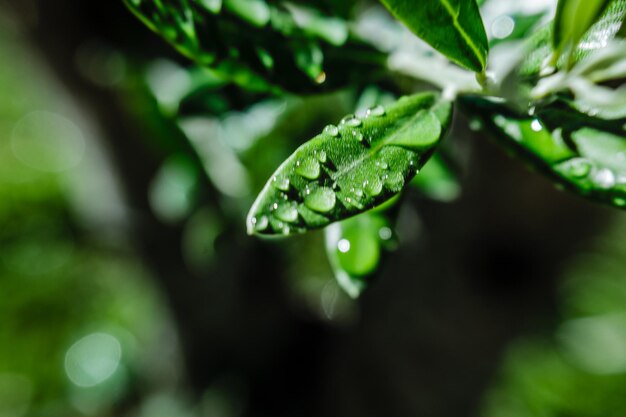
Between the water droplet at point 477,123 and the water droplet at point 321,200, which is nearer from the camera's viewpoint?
the water droplet at point 321,200

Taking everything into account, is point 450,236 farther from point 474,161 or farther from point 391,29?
point 391,29

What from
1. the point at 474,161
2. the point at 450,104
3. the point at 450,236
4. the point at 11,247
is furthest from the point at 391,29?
the point at 11,247

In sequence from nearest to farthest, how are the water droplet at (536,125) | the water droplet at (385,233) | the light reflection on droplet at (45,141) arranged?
the water droplet at (536,125), the water droplet at (385,233), the light reflection on droplet at (45,141)

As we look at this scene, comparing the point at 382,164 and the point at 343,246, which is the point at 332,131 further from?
the point at 343,246

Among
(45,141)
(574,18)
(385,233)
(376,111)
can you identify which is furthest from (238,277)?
(45,141)

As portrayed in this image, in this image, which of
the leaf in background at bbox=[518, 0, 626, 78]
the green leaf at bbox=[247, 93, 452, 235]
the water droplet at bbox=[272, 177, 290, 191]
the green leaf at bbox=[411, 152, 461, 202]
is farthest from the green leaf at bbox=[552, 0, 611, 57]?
the green leaf at bbox=[411, 152, 461, 202]

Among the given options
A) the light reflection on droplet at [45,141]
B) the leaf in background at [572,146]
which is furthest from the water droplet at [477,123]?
the light reflection on droplet at [45,141]

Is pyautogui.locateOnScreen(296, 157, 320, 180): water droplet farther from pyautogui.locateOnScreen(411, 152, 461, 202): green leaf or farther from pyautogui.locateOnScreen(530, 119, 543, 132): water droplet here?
pyautogui.locateOnScreen(411, 152, 461, 202): green leaf

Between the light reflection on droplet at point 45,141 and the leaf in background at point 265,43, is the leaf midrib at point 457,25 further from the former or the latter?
the light reflection on droplet at point 45,141
